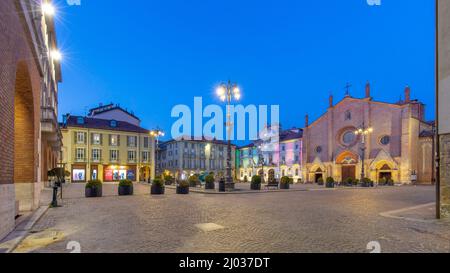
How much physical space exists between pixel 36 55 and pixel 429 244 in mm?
14566

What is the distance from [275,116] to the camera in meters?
73.0

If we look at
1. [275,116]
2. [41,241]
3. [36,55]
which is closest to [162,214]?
[41,241]

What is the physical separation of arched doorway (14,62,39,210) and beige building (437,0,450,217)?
1506 cm

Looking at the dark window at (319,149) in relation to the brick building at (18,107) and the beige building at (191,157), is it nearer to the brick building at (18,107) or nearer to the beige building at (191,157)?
the beige building at (191,157)

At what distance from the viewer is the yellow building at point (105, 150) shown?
46188mm

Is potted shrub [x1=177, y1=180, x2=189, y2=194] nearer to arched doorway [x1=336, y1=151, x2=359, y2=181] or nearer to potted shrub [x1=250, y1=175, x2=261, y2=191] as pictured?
potted shrub [x1=250, y1=175, x2=261, y2=191]

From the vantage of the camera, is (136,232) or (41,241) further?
(136,232)

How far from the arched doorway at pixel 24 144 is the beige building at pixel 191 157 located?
53.6 m

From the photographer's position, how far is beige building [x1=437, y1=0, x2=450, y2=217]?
31.3 ft

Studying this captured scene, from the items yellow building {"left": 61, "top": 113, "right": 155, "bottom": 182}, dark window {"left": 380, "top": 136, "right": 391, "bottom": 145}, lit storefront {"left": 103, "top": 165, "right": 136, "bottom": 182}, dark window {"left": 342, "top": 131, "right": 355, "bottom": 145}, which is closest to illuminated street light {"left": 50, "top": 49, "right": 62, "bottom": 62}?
yellow building {"left": 61, "top": 113, "right": 155, "bottom": 182}

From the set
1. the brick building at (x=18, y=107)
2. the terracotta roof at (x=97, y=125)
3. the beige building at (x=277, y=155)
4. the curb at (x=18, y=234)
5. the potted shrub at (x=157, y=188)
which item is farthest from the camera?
the beige building at (x=277, y=155)

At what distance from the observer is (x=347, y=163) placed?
162 feet

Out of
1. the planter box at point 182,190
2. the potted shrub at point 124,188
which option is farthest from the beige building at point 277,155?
the potted shrub at point 124,188

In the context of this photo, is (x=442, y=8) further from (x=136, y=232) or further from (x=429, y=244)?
(x=136, y=232)
